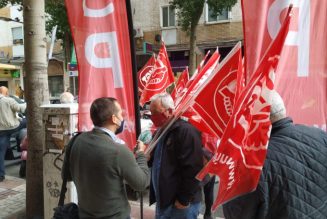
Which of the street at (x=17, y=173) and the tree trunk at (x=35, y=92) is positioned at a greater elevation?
the tree trunk at (x=35, y=92)

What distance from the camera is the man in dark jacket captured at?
2098mm

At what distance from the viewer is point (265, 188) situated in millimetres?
2086

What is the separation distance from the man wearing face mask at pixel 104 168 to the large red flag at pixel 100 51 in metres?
0.97

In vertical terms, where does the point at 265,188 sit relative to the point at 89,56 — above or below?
below

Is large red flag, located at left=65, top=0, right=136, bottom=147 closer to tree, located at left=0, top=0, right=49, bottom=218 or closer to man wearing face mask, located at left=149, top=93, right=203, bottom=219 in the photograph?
man wearing face mask, located at left=149, top=93, right=203, bottom=219

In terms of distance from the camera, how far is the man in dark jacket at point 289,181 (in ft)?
6.88

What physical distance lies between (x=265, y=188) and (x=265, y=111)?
1.44 feet

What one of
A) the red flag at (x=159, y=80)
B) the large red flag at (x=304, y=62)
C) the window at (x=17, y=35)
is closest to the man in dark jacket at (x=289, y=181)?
the large red flag at (x=304, y=62)

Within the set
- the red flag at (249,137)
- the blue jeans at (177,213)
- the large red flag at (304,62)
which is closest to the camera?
the red flag at (249,137)

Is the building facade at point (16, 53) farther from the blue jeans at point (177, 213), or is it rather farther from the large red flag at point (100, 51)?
the blue jeans at point (177, 213)

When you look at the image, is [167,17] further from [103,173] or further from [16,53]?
[103,173]

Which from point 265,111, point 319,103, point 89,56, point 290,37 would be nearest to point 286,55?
point 290,37

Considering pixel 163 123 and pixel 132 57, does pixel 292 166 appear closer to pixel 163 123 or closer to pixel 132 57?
pixel 163 123

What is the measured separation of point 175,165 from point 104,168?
2.80 ft
